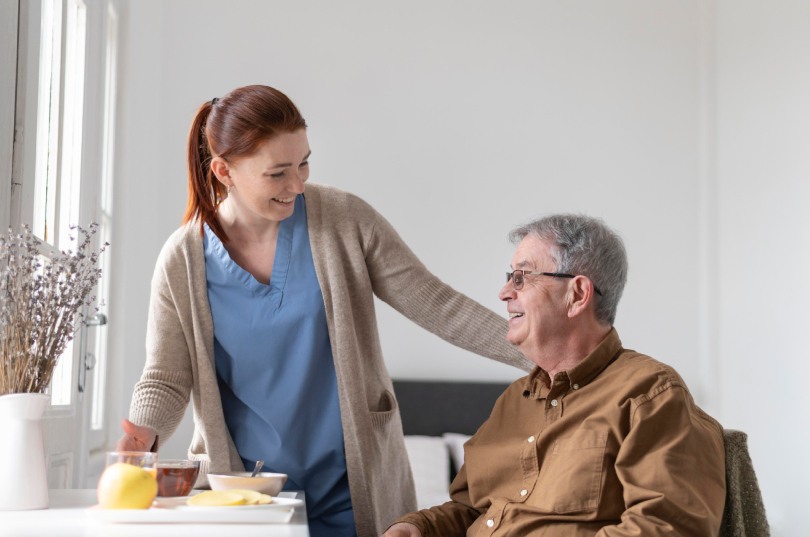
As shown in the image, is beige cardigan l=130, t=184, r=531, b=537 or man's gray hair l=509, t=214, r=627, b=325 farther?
beige cardigan l=130, t=184, r=531, b=537

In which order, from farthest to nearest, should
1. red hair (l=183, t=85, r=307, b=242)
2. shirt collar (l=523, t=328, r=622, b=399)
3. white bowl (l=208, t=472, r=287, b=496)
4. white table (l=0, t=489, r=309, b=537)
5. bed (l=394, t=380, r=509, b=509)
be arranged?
bed (l=394, t=380, r=509, b=509) < red hair (l=183, t=85, r=307, b=242) < shirt collar (l=523, t=328, r=622, b=399) < white bowl (l=208, t=472, r=287, b=496) < white table (l=0, t=489, r=309, b=537)

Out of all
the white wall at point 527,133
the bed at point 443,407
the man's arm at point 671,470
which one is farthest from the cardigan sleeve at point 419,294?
the white wall at point 527,133

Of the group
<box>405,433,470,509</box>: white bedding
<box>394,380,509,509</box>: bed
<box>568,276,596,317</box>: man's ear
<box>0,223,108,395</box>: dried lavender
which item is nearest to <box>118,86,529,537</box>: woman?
<box>568,276,596,317</box>: man's ear

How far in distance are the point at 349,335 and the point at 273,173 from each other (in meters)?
0.35

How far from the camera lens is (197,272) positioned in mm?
1933

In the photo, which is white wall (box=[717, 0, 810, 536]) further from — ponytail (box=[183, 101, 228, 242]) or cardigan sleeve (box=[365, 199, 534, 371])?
ponytail (box=[183, 101, 228, 242])

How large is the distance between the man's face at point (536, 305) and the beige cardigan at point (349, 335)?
159mm

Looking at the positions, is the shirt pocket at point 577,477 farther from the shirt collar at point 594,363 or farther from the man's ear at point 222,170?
the man's ear at point 222,170

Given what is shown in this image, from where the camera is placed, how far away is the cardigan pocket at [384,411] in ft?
6.32

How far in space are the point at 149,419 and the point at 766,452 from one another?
132 inches

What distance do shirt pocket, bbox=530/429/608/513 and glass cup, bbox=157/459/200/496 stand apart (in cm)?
55

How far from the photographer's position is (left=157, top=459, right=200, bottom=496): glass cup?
1379mm

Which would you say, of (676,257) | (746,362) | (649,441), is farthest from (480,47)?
(649,441)

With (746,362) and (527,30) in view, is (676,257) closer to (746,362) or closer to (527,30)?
(746,362)
